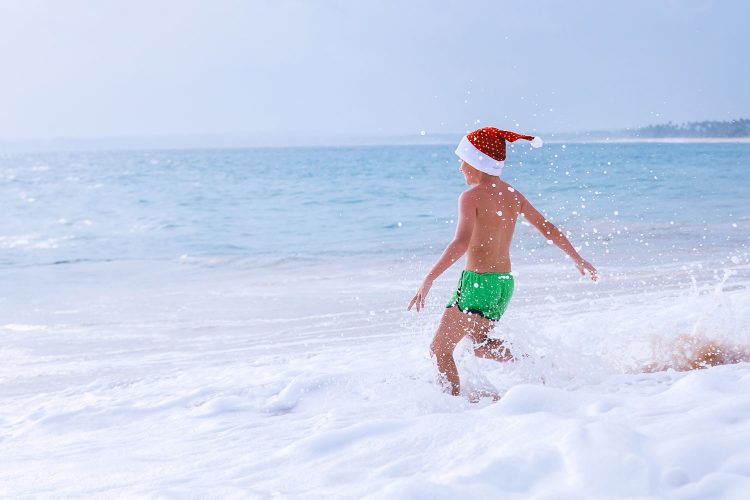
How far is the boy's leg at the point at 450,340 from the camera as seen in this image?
3953mm

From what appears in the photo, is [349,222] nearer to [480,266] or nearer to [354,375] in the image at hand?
[354,375]

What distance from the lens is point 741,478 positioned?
2.46 metres

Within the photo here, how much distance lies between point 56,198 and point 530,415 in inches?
1303

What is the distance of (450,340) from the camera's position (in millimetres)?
3951

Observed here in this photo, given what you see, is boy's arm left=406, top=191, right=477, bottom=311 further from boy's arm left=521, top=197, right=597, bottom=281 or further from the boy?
boy's arm left=521, top=197, right=597, bottom=281

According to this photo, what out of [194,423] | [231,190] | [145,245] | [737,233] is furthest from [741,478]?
[231,190]

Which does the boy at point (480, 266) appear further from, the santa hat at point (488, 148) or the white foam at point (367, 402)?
the white foam at point (367, 402)

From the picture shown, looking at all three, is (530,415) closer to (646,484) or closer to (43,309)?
(646,484)

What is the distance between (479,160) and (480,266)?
578 millimetres

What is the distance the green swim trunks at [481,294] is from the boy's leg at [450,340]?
0.18ft

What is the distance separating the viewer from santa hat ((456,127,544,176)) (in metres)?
4.13

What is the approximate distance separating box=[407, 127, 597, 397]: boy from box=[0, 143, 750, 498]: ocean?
0.47ft

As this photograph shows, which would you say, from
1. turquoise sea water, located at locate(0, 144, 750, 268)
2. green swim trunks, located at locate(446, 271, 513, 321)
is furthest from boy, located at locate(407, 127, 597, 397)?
turquoise sea water, located at locate(0, 144, 750, 268)

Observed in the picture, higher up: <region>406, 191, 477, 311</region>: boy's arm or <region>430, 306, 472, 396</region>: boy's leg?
<region>406, 191, 477, 311</region>: boy's arm
